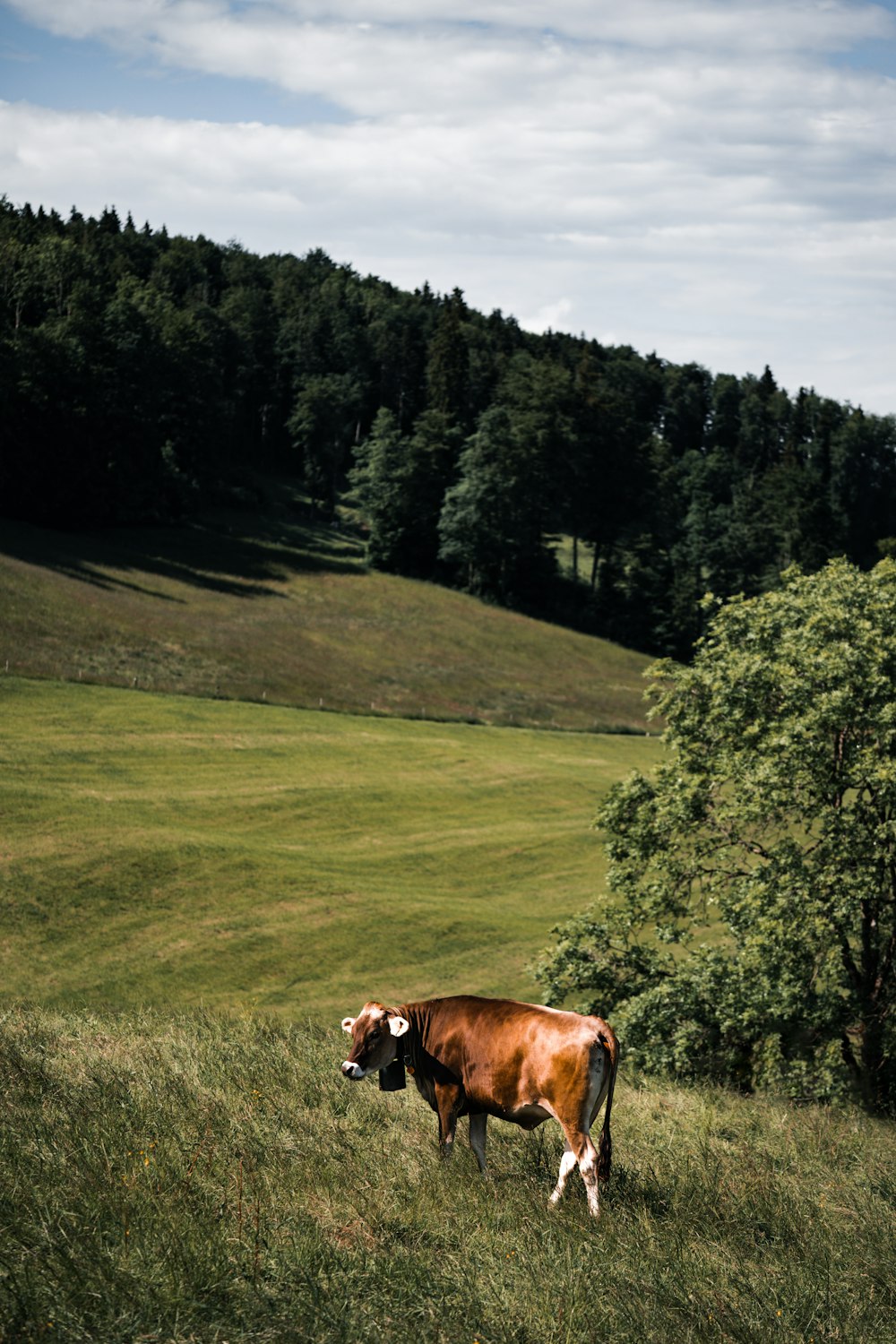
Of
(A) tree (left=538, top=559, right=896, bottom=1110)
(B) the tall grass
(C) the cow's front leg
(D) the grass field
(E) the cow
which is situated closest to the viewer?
(B) the tall grass

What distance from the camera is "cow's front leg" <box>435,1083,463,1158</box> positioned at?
11.1m

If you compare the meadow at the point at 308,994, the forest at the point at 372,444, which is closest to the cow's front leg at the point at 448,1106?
the meadow at the point at 308,994

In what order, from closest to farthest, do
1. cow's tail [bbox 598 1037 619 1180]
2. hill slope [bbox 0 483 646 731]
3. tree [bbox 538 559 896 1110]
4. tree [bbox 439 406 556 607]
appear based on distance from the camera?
cow's tail [bbox 598 1037 619 1180] < tree [bbox 538 559 896 1110] < hill slope [bbox 0 483 646 731] < tree [bbox 439 406 556 607]

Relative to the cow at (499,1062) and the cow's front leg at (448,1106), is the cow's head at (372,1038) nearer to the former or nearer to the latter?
the cow at (499,1062)

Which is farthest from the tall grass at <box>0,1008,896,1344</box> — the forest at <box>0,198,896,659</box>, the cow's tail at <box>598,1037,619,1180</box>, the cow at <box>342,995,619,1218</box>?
the forest at <box>0,198,896,659</box>

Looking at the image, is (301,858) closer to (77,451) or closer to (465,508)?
(77,451)

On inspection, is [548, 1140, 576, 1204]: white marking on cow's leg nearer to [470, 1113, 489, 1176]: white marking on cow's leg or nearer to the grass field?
[470, 1113, 489, 1176]: white marking on cow's leg

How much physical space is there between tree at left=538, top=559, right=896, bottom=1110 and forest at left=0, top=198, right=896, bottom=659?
→ 91.3 metres

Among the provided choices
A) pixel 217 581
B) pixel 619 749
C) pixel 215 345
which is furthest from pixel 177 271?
pixel 619 749

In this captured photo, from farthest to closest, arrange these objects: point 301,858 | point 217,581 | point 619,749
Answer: point 217,581, point 619,749, point 301,858

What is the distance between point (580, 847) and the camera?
55.9 m

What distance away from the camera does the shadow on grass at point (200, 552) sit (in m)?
97.2

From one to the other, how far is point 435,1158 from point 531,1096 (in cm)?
105

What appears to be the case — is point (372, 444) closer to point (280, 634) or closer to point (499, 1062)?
point (280, 634)
